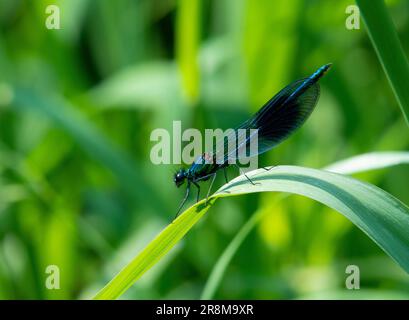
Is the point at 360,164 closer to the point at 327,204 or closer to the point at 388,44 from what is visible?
the point at 327,204

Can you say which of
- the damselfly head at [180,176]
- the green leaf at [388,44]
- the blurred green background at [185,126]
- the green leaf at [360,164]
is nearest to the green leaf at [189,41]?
the blurred green background at [185,126]

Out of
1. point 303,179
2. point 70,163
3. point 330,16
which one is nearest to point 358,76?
point 330,16

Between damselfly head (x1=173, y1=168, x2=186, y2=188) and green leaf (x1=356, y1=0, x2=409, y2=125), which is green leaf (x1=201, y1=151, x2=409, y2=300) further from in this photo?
green leaf (x1=356, y1=0, x2=409, y2=125)

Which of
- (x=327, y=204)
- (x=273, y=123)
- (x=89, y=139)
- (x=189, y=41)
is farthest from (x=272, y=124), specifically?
(x=89, y=139)

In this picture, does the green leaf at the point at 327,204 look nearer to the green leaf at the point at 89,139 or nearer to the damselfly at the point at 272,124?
the damselfly at the point at 272,124

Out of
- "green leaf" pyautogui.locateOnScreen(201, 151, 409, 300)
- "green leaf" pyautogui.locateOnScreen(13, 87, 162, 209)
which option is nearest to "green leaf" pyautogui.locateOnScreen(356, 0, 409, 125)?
"green leaf" pyautogui.locateOnScreen(201, 151, 409, 300)

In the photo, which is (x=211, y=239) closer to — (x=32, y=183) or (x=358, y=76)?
(x=32, y=183)
